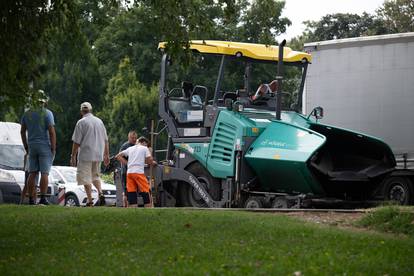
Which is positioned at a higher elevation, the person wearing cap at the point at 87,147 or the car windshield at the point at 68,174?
the person wearing cap at the point at 87,147

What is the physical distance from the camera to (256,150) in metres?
18.9

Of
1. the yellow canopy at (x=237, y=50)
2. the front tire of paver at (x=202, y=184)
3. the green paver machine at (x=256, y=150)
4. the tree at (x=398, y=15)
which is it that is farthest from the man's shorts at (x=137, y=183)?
the tree at (x=398, y=15)

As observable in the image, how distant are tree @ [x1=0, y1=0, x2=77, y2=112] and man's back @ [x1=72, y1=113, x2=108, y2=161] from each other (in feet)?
19.2

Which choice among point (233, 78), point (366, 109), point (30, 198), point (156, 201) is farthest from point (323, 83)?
point (30, 198)

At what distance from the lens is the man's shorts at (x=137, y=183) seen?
20.0 m

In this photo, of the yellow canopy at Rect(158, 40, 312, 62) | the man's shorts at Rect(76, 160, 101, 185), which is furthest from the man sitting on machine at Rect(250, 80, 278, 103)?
the man's shorts at Rect(76, 160, 101, 185)

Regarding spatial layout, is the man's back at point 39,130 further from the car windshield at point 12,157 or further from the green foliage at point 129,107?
the green foliage at point 129,107

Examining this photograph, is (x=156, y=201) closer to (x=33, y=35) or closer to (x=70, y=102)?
(x=33, y=35)

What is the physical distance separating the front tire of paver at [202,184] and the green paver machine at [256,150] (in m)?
0.02

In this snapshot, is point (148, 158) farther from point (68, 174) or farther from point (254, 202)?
point (68, 174)

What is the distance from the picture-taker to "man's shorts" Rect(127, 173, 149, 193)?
65.8ft

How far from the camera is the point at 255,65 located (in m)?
20.8

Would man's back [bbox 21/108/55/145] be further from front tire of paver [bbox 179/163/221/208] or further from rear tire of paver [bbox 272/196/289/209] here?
rear tire of paver [bbox 272/196/289/209]

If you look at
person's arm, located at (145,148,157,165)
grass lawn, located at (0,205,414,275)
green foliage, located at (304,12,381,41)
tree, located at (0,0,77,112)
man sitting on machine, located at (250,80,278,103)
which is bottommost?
grass lawn, located at (0,205,414,275)
